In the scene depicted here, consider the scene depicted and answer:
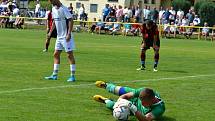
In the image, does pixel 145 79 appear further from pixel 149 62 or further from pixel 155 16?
pixel 155 16

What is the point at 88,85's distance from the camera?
14.2 metres

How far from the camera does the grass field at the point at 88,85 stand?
10.4m

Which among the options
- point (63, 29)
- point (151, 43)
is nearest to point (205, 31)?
point (151, 43)

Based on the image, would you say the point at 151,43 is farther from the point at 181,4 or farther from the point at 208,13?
the point at 181,4

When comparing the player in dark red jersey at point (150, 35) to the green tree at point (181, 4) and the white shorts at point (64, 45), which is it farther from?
the green tree at point (181, 4)

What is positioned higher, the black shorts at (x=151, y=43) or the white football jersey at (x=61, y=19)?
the white football jersey at (x=61, y=19)

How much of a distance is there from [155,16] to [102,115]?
1495 inches

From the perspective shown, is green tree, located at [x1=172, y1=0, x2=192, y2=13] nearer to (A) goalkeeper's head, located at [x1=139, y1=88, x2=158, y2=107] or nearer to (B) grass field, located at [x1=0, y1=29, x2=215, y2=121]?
(B) grass field, located at [x1=0, y1=29, x2=215, y2=121]

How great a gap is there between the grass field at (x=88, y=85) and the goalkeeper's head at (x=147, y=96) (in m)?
0.77

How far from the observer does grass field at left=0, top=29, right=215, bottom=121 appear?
10.4 meters

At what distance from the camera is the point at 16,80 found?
14555mm

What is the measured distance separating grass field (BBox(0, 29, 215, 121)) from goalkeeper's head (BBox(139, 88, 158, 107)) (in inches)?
30.3

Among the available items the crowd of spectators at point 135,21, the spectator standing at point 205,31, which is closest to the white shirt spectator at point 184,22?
the crowd of spectators at point 135,21

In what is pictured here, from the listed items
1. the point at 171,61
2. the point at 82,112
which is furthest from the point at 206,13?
the point at 82,112
